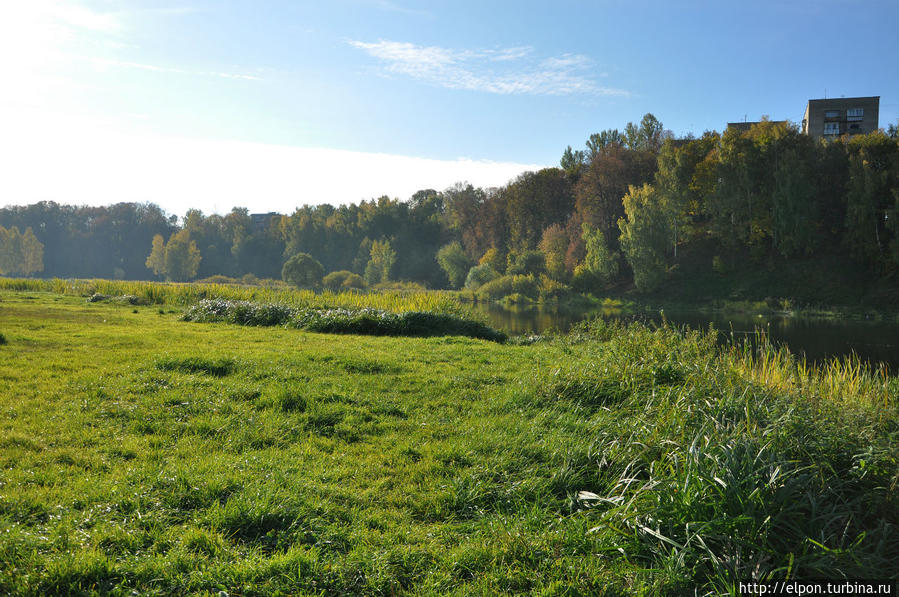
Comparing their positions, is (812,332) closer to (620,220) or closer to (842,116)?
(620,220)

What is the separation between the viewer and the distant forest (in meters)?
38.7

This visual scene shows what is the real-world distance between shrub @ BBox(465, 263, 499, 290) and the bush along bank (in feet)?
118

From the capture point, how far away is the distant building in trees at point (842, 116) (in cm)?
5766

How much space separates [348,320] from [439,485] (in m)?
11.0

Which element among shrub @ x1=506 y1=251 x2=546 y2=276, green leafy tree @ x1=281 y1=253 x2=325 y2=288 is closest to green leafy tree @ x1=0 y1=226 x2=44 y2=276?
green leafy tree @ x1=281 y1=253 x2=325 y2=288

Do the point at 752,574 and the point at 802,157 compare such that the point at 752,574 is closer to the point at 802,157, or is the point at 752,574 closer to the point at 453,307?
the point at 453,307

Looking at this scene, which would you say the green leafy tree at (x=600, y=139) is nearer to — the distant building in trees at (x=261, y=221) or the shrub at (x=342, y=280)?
the shrub at (x=342, y=280)

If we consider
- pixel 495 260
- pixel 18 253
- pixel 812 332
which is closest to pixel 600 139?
pixel 495 260

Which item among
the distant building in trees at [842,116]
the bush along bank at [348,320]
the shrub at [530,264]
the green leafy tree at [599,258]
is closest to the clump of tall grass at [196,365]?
the bush along bank at [348,320]

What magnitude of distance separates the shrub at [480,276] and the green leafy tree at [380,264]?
1783cm

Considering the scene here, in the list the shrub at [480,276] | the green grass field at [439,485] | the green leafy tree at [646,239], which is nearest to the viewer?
the green grass field at [439,485]

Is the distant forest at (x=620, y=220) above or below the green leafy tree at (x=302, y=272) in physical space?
above

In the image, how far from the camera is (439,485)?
455 cm

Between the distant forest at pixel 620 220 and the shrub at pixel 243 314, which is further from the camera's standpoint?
the distant forest at pixel 620 220
